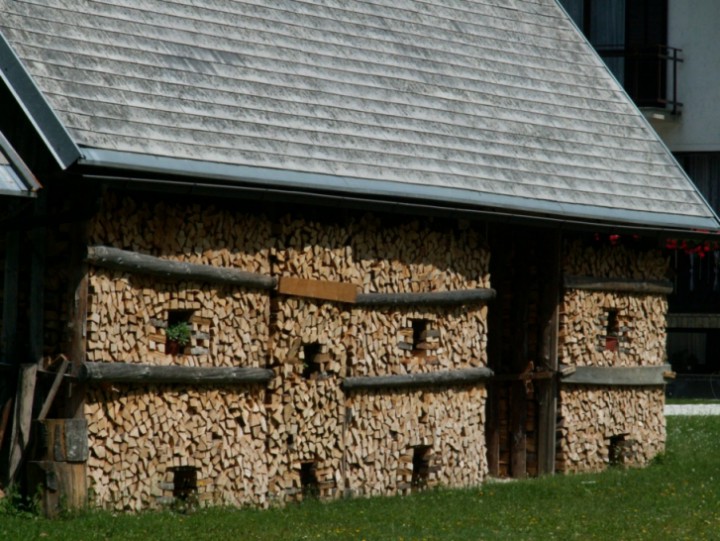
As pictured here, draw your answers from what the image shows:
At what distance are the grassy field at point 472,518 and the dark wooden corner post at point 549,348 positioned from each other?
30.5 inches

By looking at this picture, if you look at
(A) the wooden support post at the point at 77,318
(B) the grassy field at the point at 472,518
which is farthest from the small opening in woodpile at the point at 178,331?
(B) the grassy field at the point at 472,518

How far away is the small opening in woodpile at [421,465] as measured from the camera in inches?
606

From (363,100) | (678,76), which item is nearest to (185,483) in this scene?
(363,100)

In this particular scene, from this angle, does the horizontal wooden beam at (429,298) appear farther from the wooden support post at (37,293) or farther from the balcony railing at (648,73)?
the balcony railing at (648,73)

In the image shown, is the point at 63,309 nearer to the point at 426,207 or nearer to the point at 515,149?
the point at 426,207

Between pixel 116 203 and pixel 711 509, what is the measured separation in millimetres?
5768

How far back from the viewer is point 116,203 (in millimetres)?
12438

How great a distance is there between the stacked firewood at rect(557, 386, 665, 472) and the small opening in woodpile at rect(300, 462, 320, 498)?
394 centimetres

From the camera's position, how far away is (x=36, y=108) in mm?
11961

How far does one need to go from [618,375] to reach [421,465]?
3275 millimetres

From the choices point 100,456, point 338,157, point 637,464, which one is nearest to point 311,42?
point 338,157

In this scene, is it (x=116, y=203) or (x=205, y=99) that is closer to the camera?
(x=116, y=203)

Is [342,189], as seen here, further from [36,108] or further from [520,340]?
[520,340]

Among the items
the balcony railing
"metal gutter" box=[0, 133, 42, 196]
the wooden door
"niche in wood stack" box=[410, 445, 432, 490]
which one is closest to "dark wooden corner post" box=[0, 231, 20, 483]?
"metal gutter" box=[0, 133, 42, 196]
